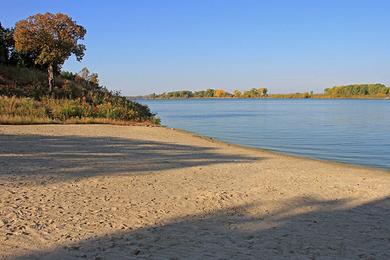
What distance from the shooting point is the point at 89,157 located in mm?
13430

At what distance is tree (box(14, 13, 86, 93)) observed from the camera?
33.4 meters

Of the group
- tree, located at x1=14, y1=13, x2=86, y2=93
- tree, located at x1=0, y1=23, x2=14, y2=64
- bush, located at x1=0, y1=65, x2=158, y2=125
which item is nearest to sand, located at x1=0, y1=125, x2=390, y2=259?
bush, located at x1=0, y1=65, x2=158, y2=125

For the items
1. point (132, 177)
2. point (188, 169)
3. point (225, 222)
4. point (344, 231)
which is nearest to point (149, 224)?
point (225, 222)

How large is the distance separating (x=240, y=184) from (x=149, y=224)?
414 cm

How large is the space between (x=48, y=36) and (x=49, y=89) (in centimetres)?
390

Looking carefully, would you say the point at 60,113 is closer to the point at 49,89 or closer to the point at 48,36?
the point at 49,89

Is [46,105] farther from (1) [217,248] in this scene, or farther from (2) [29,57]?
(1) [217,248]

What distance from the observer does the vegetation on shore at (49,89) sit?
90.2 ft

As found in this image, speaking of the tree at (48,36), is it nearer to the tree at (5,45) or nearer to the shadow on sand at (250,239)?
the tree at (5,45)

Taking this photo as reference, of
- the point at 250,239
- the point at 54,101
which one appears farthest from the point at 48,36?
the point at 250,239

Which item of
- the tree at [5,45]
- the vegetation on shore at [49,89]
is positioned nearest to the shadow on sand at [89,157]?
the vegetation on shore at [49,89]

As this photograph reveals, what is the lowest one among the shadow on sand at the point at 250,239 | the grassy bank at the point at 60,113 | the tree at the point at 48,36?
the shadow on sand at the point at 250,239

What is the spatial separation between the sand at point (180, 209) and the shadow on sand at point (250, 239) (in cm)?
1

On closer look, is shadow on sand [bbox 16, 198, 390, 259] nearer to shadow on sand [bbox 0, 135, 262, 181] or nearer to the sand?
the sand
